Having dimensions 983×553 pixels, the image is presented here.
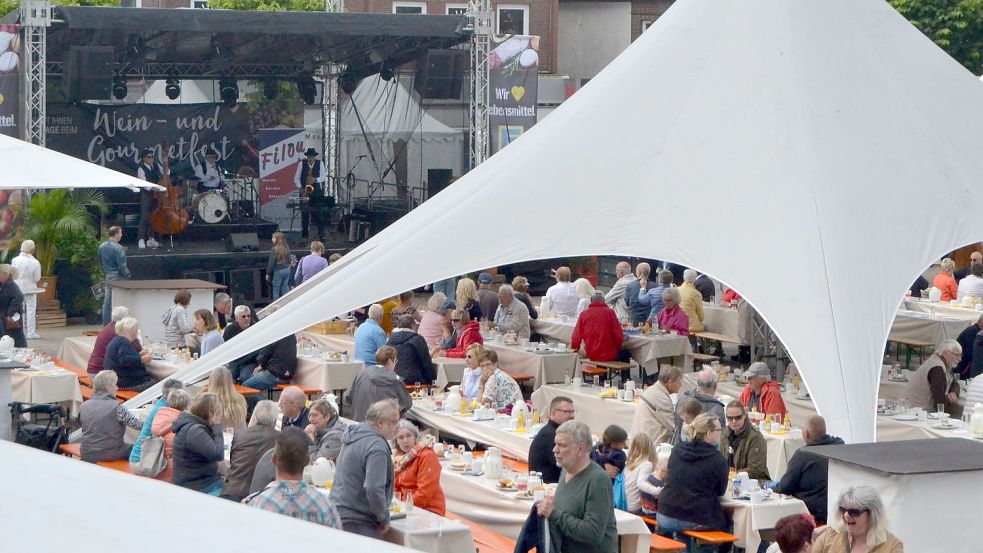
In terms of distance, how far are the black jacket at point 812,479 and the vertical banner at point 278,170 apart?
18930 millimetres

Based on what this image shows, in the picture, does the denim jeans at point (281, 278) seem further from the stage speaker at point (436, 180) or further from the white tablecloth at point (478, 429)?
the white tablecloth at point (478, 429)

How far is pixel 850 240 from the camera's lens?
835 cm

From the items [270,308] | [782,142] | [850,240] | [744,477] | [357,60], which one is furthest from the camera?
[357,60]

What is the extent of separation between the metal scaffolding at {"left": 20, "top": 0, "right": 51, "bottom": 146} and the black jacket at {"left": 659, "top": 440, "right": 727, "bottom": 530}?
13542mm

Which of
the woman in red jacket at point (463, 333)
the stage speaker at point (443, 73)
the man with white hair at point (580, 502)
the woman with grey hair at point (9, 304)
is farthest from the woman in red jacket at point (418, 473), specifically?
the stage speaker at point (443, 73)

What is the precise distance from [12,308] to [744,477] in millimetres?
8928

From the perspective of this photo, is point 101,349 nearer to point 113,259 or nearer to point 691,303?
point 113,259

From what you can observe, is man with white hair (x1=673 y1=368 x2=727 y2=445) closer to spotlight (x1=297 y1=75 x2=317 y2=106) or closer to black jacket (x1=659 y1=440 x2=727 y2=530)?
black jacket (x1=659 y1=440 x2=727 y2=530)

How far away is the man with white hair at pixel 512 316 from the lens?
47.4 feet

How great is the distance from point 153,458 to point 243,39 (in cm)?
1455

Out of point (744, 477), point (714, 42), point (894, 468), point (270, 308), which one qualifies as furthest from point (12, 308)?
point (894, 468)

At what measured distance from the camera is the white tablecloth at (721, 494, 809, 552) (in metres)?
7.45

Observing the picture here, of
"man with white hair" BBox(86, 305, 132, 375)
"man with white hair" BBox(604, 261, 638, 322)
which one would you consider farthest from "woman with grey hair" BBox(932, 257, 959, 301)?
"man with white hair" BBox(86, 305, 132, 375)

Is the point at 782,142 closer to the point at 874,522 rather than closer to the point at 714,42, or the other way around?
the point at 714,42
